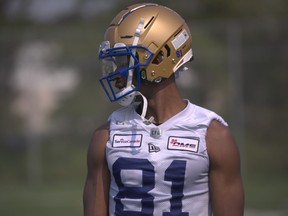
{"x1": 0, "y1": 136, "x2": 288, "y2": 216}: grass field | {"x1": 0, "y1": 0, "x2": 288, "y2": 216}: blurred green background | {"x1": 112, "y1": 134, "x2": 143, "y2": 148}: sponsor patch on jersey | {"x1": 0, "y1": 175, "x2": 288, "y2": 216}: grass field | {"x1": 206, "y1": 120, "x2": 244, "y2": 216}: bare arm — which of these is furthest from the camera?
{"x1": 0, "y1": 0, "x2": 288, "y2": 216}: blurred green background

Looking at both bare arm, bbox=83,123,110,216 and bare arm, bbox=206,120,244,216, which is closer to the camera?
bare arm, bbox=206,120,244,216

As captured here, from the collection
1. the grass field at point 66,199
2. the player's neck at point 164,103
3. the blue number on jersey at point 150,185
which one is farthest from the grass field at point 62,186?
the blue number on jersey at point 150,185

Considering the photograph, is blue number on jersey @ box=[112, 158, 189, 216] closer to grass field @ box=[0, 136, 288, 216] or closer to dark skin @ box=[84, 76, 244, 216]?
dark skin @ box=[84, 76, 244, 216]

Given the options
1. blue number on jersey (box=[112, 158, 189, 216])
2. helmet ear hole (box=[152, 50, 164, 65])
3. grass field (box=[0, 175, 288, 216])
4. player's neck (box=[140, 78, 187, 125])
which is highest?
helmet ear hole (box=[152, 50, 164, 65])

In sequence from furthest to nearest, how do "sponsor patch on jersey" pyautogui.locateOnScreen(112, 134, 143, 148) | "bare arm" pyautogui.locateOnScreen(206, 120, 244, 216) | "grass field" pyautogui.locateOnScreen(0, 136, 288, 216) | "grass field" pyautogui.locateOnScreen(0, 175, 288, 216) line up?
"grass field" pyautogui.locateOnScreen(0, 136, 288, 216) < "grass field" pyautogui.locateOnScreen(0, 175, 288, 216) < "sponsor patch on jersey" pyautogui.locateOnScreen(112, 134, 143, 148) < "bare arm" pyautogui.locateOnScreen(206, 120, 244, 216)

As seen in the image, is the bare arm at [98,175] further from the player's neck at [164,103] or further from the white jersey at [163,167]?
the player's neck at [164,103]

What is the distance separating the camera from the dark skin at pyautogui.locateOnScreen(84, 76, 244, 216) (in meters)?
3.38

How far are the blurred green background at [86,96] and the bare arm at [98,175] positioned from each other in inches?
337

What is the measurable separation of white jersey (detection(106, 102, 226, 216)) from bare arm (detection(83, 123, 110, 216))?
0.17ft

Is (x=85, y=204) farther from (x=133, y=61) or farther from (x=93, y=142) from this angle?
(x=133, y=61)

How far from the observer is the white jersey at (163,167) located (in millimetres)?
3398

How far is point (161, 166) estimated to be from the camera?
3.41m

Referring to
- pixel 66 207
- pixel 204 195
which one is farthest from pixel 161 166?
pixel 66 207

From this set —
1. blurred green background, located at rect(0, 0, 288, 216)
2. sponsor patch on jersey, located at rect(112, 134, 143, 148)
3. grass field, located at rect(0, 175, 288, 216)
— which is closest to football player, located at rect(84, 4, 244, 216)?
sponsor patch on jersey, located at rect(112, 134, 143, 148)
